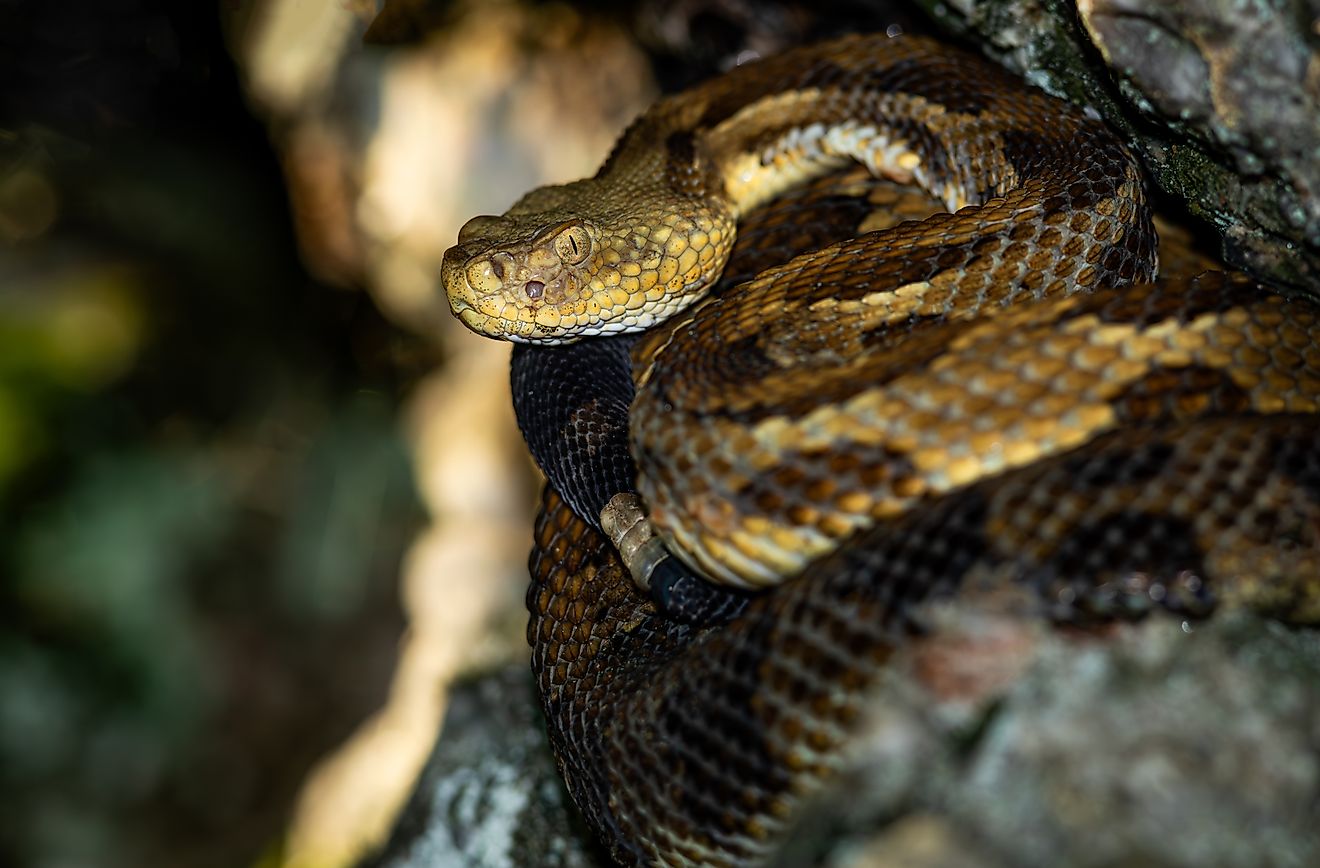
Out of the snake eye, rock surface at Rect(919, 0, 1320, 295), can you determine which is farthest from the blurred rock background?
the snake eye

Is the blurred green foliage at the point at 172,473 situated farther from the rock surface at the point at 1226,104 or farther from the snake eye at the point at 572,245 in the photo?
the rock surface at the point at 1226,104

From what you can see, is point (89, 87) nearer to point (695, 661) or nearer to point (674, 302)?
point (674, 302)

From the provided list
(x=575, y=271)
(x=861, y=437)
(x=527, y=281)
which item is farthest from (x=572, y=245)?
(x=861, y=437)

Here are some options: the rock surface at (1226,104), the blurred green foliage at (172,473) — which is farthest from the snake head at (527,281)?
the blurred green foliage at (172,473)

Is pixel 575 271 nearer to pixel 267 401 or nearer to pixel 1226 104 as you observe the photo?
pixel 1226 104

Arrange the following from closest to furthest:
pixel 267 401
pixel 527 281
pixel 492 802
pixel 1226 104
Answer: pixel 1226 104 → pixel 527 281 → pixel 492 802 → pixel 267 401

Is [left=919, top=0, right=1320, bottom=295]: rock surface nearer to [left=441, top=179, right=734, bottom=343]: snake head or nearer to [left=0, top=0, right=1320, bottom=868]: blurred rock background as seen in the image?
[left=441, top=179, right=734, bottom=343]: snake head

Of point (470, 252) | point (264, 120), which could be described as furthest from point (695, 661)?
point (264, 120)
